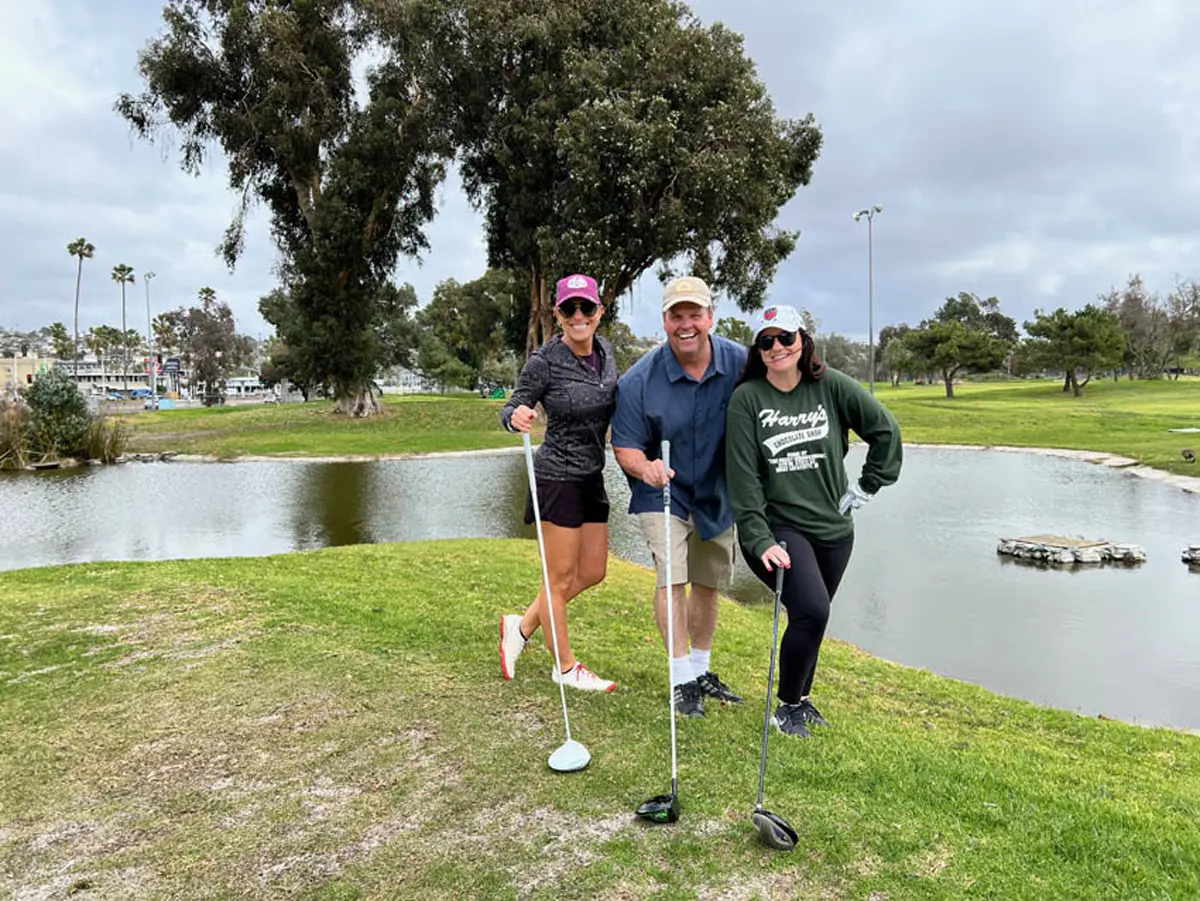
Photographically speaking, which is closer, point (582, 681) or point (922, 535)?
point (582, 681)

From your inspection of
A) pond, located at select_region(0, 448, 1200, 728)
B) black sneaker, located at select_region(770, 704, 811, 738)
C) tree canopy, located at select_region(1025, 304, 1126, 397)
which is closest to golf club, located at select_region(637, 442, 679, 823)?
black sneaker, located at select_region(770, 704, 811, 738)

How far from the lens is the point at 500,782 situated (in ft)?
11.8

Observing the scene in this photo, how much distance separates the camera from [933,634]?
9070mm

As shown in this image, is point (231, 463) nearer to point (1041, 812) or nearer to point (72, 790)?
point (72, 790)

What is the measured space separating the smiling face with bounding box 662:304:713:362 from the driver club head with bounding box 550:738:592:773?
2015 mm

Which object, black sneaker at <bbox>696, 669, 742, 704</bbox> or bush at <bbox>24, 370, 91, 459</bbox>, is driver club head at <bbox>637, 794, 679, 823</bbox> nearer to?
black sneaker at <bbox>696, 669, 742, 704</bbox>

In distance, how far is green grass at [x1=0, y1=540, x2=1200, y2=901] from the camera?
2893 millimetres

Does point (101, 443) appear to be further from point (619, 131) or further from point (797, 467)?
point (797, 467)

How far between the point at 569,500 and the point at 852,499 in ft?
4.91

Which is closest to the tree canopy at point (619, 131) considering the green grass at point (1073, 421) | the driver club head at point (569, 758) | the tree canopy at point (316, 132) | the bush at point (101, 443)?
the tree canopy at point (316, 132)

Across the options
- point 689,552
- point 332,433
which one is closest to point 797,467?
point 689,552

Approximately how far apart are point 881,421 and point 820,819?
1.93 meters

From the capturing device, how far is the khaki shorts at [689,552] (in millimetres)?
4254

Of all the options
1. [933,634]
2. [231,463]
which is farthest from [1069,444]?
[231,463]
